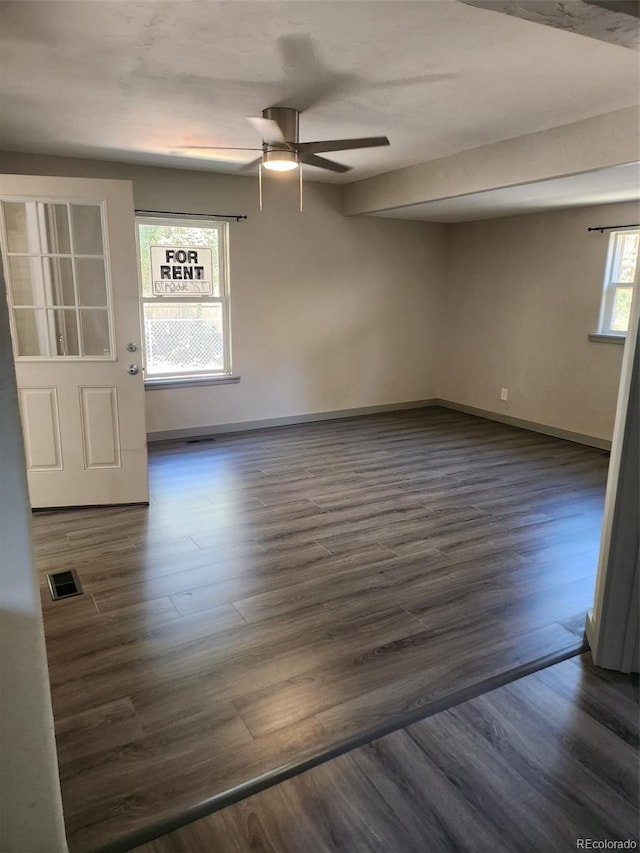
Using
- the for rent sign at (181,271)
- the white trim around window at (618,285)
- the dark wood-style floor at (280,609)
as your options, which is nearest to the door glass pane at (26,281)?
the dark wood-style floor at (280,609)

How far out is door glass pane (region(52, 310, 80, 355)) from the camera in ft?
12.3

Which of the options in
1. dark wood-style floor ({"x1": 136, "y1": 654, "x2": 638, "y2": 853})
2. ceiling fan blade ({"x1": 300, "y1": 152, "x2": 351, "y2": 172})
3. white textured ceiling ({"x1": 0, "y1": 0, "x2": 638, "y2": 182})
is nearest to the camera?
dark wood-style floor ({"x1": 136, "y1": 654, "x2": 638, "y2": 853})

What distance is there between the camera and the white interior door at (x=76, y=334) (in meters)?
3.57

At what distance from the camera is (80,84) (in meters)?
2.93

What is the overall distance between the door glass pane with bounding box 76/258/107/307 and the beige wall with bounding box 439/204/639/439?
4.31 m

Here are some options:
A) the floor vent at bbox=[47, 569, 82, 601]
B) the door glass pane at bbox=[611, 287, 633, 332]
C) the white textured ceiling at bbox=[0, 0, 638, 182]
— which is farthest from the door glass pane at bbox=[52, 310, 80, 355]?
the door glass pane at bbox=[611, 287, 633, 332]

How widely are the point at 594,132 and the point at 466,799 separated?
362cm

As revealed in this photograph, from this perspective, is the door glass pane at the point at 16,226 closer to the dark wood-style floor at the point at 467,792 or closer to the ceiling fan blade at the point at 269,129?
the ceiling fan blade at the point at 269,129

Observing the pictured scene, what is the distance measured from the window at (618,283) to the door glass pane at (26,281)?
4.76 meters

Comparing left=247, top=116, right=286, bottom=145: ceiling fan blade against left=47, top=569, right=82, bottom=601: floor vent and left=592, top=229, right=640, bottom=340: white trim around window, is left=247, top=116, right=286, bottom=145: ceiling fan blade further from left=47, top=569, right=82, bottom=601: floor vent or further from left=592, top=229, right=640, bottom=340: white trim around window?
left=592, top=229, right=640, bottom=340: white trim around window

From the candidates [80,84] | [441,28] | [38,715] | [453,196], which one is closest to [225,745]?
[38,715]

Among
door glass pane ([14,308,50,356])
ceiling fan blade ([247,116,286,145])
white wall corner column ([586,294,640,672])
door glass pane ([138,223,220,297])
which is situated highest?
ceiling fan blade ([247,116,286,145])

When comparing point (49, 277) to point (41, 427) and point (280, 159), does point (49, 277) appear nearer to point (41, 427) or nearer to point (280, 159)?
point (41, 427)

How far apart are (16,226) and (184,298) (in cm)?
201
